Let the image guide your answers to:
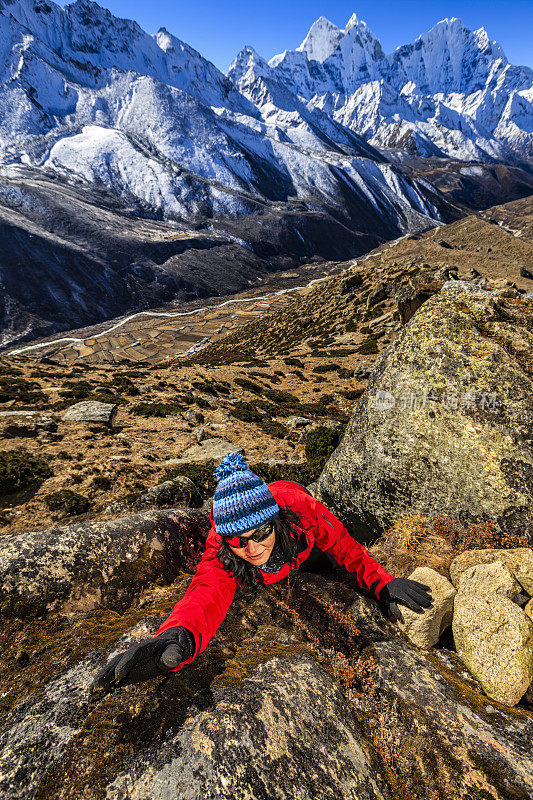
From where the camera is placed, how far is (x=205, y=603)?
11.3 ft

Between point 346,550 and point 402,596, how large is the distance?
75cm

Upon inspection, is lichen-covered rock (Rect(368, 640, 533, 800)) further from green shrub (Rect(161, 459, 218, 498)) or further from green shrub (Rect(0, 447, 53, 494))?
green shrub (Rect(0, 447, 53, 494))

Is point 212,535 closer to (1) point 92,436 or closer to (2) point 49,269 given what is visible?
(1) point 92,436

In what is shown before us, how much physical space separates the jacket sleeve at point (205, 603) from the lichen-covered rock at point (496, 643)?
8.35 feet

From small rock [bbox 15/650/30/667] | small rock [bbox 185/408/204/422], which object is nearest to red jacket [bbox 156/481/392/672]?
small rock [bbox 15/650/30/667]

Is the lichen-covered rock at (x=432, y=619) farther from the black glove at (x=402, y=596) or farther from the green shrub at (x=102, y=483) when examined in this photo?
the green shrub at (x=102, y=483)

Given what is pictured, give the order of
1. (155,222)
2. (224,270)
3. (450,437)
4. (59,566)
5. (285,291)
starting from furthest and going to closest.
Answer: (155,222), (224,270), (285,291), (450,437), (59,566)

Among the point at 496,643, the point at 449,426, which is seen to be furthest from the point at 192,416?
the point at 496,643

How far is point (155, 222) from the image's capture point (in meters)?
199

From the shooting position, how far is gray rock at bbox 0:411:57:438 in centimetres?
1385

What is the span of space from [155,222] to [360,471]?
227039 mm

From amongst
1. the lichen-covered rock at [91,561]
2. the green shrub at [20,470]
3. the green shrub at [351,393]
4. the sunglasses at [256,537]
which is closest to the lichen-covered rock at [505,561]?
the sunglasses at [256,537]

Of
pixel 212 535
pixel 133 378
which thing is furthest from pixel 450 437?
pixel 133 378

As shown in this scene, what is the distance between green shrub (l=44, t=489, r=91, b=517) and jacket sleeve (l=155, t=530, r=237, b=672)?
690cm
